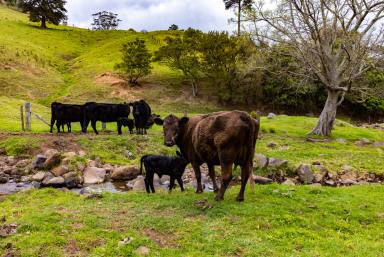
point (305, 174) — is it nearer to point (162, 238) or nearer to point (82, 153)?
point (162, 238)

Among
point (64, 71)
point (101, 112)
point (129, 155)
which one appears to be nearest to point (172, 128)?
point (129, 155)

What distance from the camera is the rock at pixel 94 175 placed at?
1662cm

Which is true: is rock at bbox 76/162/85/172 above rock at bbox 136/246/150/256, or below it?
below

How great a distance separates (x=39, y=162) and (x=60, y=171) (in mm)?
1478

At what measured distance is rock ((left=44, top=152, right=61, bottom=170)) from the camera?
17.8m

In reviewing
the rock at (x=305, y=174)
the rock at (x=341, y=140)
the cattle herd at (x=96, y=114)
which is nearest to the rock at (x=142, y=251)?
the rock at (x=305, y=174)

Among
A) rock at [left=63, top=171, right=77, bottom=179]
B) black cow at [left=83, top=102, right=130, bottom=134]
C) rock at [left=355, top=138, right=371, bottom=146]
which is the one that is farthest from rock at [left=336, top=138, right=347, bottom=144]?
rock at [left=63, top=171, right=77, bottom=179]

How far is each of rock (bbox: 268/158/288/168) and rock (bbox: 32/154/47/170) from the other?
10.2 m

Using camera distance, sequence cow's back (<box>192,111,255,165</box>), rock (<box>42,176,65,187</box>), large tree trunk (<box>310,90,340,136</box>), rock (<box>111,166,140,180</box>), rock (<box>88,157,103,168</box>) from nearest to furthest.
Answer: cow's back (<box>192,111,255,165</box>), rock (<box>42,176,65,187</box>), rock (<box>111,166,140,180</box>), rock (<box>88,157,103,168</box>), large tree trunk (<box>310,90,340,136</box>)

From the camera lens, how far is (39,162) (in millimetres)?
17922

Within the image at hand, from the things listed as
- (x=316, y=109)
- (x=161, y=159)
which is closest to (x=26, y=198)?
(x=161, y=159)

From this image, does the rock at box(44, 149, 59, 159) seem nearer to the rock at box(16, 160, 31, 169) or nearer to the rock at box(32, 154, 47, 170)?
the rock at box(32, 154, 47, 170)

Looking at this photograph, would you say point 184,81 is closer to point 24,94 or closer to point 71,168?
point 24,94

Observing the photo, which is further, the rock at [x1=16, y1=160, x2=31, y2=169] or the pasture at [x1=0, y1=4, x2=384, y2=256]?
the rock at [x1=16, y1=160, x2=31, y2=169]
